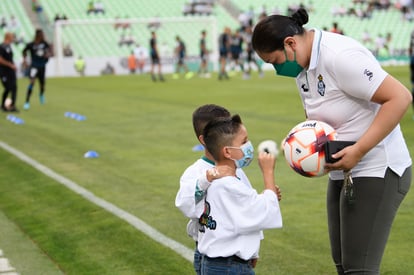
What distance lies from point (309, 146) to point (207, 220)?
0.68 metres

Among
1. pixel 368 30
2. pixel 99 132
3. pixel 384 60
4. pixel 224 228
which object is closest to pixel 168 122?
pixel 99 132

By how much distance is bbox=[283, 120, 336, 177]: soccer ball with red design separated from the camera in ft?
14.5

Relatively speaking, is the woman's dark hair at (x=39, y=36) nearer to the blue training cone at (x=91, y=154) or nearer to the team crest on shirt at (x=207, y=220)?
the blue training cone at (x=91, y=154)

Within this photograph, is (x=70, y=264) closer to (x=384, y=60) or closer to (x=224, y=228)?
(x=224, y=228)

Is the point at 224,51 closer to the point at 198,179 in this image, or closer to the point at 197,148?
the point at 197,148

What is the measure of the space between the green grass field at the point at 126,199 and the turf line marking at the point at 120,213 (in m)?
0.09

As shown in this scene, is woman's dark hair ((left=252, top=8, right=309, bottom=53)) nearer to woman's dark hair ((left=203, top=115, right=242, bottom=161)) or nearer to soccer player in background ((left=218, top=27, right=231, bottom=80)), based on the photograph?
woman's dark hair ((left=203, top=115, right=242, bottom=161))

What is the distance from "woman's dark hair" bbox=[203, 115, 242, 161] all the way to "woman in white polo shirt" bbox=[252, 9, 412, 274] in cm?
40

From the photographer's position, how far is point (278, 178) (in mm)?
11250

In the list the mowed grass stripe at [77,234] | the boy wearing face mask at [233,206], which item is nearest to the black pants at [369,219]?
the boy wearing face mask at [233,206]

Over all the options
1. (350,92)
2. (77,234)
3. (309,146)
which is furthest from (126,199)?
(350,92)

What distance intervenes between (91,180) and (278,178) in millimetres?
2535

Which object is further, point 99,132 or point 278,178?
point 99,132

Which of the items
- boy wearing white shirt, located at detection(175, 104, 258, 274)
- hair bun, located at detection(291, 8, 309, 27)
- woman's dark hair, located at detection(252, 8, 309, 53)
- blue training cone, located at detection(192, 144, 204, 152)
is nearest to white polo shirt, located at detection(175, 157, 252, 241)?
boy wearing white shirt, located at detection(175, 104, 258, 274)
